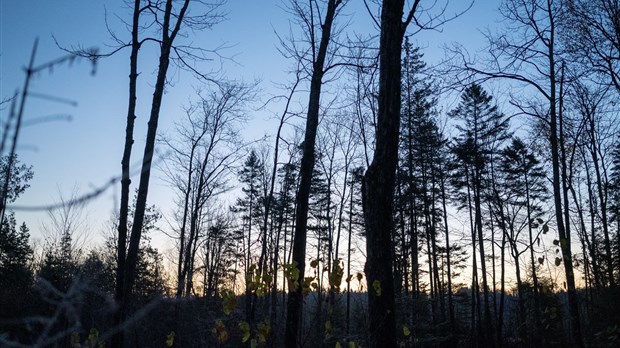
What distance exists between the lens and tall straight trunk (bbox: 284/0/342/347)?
6797 millimetres

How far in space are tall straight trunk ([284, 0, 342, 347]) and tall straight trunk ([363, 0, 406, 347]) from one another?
2529 millimetres

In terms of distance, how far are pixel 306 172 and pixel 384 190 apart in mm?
3382

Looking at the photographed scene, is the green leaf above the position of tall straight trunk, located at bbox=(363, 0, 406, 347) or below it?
below

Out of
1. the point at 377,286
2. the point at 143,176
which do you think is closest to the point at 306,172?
the point at 143,176

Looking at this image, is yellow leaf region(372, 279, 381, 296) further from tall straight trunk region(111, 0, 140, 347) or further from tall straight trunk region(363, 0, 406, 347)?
tall straight trunk region(111, 0, 140, 347)

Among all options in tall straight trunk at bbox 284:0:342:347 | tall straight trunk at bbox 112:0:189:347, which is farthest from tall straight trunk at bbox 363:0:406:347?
tall straight trunk at bbox 112:0:189:347

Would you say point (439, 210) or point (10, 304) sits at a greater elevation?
point (439, 210)

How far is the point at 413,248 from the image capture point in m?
20.4

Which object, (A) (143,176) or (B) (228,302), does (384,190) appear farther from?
(A) (143,176)

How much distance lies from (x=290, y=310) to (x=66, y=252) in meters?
19.3

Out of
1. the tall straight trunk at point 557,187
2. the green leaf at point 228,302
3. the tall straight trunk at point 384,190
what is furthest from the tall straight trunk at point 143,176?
the tall straight trunk at point 557,187

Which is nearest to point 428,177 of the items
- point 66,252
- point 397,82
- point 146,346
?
point 146,346

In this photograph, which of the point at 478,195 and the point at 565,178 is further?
the point at 478,195

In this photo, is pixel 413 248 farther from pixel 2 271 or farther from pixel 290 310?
pixel 2 271
